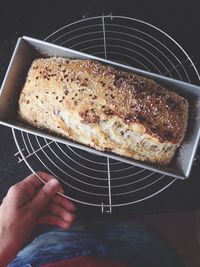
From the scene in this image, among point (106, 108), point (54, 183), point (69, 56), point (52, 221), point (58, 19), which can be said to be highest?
point (58, 19)

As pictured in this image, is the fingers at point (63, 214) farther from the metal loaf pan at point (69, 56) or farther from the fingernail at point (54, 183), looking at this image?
the metal loaf pan at point (69, 56)

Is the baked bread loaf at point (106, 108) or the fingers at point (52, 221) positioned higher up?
the baked bread loaf at point (106, 108)

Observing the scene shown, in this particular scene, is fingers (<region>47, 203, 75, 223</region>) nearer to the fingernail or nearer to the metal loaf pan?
the fingernail

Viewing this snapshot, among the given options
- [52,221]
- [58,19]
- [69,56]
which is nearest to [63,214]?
[52,221]

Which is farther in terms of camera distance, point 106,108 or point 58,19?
point 58,19

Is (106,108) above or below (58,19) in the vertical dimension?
below

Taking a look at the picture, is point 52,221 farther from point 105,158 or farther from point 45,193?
point 105,158

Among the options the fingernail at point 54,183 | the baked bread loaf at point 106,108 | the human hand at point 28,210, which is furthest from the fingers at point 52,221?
the baked bread loaf at point 106,108

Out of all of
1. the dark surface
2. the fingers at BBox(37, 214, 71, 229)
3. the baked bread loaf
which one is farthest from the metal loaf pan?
the fingers at BBox(37, 214, 71, 229)
